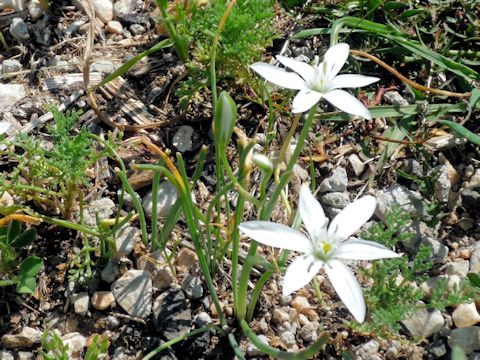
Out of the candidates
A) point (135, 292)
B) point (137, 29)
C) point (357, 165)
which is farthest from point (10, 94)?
point (357, 165)

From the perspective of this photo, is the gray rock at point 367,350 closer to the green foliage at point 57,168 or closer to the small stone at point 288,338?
the small stone at point 288,338

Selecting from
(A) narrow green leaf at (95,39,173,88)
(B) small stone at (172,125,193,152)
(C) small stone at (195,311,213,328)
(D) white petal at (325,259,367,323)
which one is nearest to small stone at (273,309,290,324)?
(C) small stone at (195,311,213,328)

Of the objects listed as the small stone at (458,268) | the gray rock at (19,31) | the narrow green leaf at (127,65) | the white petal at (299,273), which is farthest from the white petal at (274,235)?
the gray rock at (19,31)

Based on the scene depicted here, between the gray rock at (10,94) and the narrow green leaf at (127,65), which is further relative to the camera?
the gray rock at (10,94)

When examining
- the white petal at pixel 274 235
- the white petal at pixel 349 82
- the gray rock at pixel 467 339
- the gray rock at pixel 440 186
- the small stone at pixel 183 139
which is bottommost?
the gray rock at pixel 467 339

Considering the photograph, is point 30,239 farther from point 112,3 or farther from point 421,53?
point 421,53

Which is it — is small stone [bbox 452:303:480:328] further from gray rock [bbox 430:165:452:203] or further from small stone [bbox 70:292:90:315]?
small stone [bbox 70:292:90:315]
